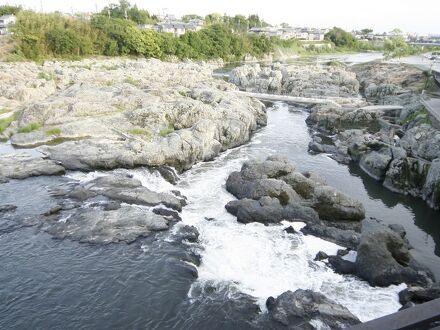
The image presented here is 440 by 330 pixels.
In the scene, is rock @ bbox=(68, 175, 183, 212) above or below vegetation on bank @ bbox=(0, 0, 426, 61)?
below

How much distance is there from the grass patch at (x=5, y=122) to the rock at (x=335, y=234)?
102 ft

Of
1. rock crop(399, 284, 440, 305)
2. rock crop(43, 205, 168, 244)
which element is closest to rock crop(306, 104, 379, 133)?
rock crop(43, 205, 168, 244)

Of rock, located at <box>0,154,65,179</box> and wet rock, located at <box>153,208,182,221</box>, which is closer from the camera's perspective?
wet rock, located at <box>153,208,182,221</box>

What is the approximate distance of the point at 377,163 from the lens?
111ft

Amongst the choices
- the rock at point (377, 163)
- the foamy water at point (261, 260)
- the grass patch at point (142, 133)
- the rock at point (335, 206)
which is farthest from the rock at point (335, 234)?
the grass patch at point (142, 133)

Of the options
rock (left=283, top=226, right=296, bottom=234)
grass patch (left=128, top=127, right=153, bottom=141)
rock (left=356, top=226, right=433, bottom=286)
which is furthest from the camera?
grass patch (left=128, top=127, right=153, bottom=141)

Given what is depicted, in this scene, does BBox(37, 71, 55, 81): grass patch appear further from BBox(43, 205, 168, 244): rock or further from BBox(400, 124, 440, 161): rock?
BBox(400, 124, 440, 161): rock

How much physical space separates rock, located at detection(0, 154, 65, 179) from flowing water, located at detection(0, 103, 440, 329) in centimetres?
195

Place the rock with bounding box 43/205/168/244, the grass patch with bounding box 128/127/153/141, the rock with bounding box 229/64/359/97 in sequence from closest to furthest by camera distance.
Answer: the rock with bounding box 43/205/168/244 < the grass patch with bounding box 128/127/153/141 < the rock with bounding box 229/64/359/97

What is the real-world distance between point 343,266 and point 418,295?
3501 mm

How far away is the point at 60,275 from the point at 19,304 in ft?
7.40

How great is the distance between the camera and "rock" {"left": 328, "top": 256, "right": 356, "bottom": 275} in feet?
62.1

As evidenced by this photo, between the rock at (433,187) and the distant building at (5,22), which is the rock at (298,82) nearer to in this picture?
the rock at (433,187)

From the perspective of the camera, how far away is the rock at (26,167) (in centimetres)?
2816
